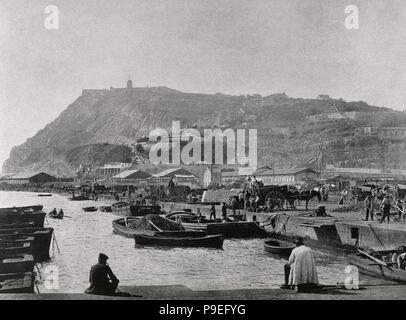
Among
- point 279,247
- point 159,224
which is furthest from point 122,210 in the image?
point 279,247

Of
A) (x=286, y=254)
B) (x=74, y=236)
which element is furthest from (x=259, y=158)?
(x=286, y=254)

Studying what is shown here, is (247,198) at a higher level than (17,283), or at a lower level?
higher

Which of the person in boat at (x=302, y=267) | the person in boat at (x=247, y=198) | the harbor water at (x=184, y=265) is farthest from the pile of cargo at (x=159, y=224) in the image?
the person in boat at (x=302, y=267)

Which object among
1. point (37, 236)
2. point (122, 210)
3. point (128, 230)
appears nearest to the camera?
point (37, 236)

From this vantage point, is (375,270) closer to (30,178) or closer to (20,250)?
(20,250)

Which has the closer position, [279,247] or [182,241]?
[279,247]

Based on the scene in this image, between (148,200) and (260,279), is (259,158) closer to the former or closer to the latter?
(148,200)

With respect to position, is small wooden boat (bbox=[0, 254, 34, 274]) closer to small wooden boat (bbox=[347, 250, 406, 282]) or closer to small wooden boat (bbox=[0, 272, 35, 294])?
small wooden boat (bbox=[0, 272, 35, 294])

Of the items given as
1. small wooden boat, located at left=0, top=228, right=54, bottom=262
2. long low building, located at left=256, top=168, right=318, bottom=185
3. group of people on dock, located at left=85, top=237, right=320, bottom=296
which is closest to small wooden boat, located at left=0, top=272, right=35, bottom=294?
group of people on dock, located at left=85, top=237, right=320, bottom=296
